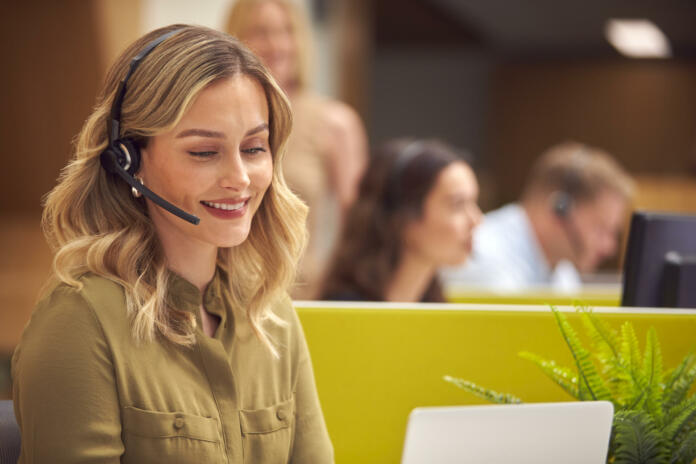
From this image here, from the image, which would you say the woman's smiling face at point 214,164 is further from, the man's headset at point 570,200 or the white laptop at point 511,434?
the man's headset at point 570,200

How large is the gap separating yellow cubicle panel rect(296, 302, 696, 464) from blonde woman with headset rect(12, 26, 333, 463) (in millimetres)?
256

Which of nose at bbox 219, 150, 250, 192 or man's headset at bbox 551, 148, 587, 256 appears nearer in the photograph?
nose at bbox 219, 150, 250, 192

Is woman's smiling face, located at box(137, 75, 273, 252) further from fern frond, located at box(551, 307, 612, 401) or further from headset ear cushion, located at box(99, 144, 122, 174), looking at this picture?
fern frond, located at box(551, 307, 612, 401)


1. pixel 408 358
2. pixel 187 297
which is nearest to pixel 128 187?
pixel 187 297

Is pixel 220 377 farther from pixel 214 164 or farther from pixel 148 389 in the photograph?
pixel 214 164

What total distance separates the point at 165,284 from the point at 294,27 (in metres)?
1.75

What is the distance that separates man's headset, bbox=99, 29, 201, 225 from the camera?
1164 mm

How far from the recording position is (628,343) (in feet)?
4.09

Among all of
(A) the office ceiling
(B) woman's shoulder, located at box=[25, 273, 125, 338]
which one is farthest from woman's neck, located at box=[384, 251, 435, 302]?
(A) the office ceiling

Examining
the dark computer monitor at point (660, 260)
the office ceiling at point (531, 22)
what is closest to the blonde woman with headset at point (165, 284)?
the dark computer monitor at point (660, 260)

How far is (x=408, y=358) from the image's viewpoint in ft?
5.14

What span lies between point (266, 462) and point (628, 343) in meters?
0.53

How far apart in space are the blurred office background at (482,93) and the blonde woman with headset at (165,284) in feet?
11.2

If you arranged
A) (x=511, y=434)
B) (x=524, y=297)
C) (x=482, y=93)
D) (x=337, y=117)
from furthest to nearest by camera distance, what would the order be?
(x=482, y=93)
(x=337, y=117)
(x=524, y=297)
(x=511, y=434)
